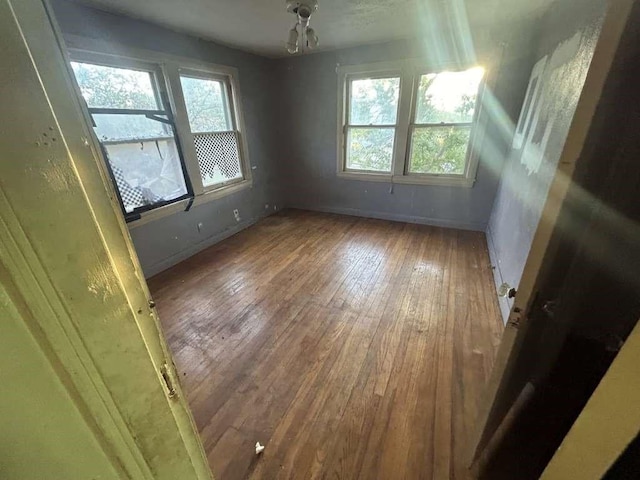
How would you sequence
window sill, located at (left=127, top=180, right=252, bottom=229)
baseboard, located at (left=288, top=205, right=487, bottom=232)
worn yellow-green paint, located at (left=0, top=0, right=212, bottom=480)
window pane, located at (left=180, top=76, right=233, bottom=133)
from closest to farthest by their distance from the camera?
worn yellow-green paint, located at (left=0, top=0, right=212, bottom=480)
window sill, located at (left=127, top=180, right=252, bottom=229)
window pane, located at (left=180, top=76, right=233, bottom=133)
baseboard, located at (left=288, top=205, right=487, bottom=232)

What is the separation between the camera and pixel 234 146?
369cm

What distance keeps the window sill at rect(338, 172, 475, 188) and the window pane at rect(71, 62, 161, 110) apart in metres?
2.64

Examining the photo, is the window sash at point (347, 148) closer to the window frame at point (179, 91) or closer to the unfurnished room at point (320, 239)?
the unfurnished room at point (320, 239)

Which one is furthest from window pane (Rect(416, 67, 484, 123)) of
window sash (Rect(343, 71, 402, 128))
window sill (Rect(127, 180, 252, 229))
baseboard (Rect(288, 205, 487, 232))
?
window sill (Rect(127, 180, 252, 229))

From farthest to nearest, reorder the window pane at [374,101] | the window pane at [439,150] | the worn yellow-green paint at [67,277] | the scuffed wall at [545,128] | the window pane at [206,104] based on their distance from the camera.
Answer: the window pane at [374,101], the window pane at [439,150], the window pane at [206,104], the scuffed wall at [545,128], the worn yellow-green paint at [67,277]

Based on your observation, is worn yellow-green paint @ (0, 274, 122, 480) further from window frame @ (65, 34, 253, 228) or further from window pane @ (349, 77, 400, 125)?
window pane @ (349, 77, 400, 125)

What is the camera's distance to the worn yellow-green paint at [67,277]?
322mm

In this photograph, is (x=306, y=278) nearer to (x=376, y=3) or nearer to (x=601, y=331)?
(x=601, y=331)

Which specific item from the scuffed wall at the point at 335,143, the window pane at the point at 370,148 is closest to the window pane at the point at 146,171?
the scuffed wall at the point at 335,143

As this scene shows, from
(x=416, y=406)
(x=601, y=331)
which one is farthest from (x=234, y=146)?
(x=601, y=331)

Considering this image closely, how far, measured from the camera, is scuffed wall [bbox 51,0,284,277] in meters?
2.15

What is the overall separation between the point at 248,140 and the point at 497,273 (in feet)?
11.4

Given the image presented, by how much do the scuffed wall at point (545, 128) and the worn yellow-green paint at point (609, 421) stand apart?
1331mm

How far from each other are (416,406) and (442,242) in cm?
237
